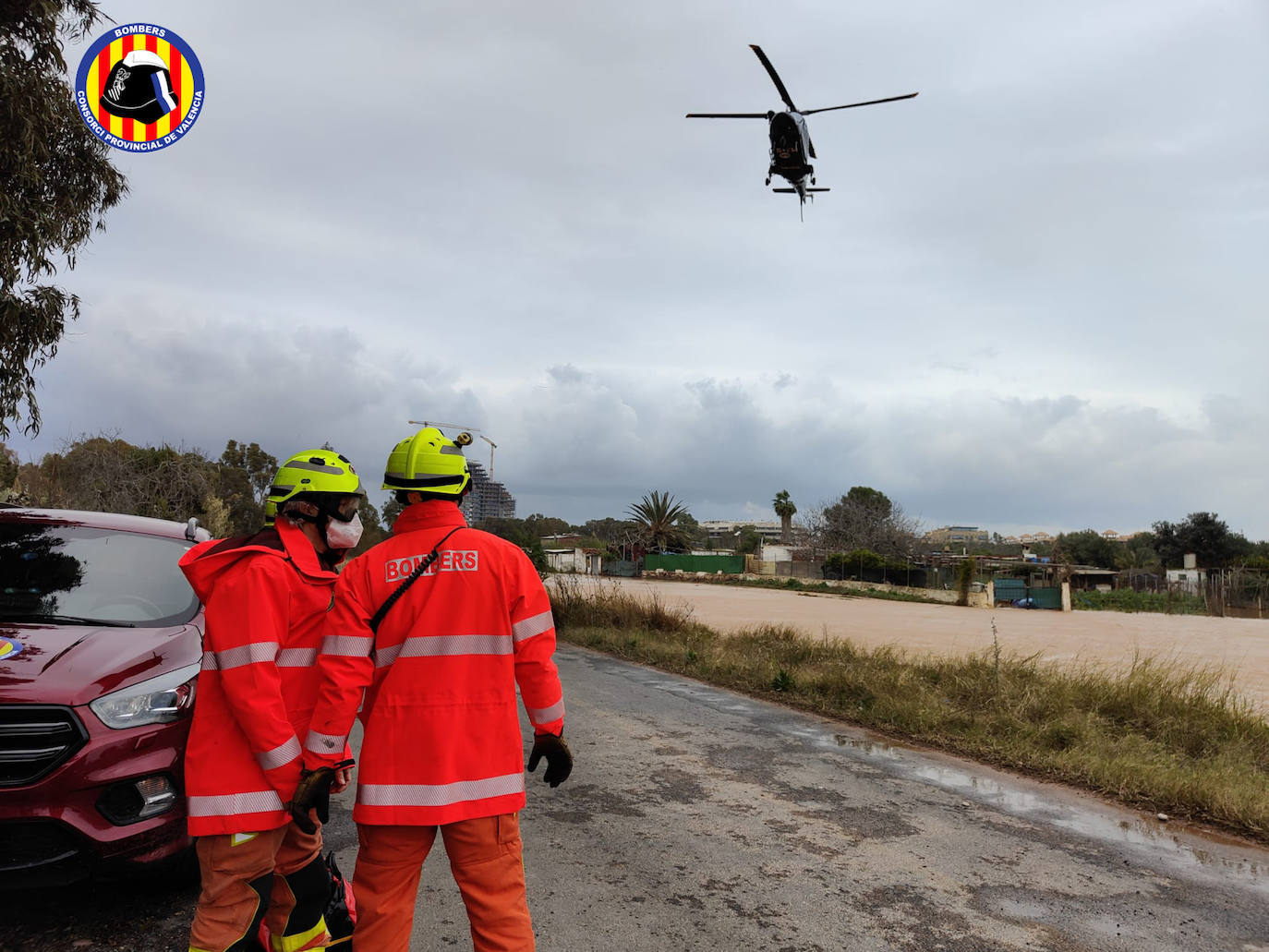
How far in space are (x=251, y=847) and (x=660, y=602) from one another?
1389cm

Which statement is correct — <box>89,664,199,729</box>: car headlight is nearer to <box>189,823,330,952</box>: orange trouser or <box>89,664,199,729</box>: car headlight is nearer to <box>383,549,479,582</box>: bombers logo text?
<box>189,823,330,952</box>: orange trouser

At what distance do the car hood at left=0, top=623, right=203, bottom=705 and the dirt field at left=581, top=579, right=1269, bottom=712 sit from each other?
489 inches

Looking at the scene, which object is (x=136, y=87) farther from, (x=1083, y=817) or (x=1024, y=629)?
(x=1024, y=629)

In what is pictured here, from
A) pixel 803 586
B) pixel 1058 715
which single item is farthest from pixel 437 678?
pixel 803 586

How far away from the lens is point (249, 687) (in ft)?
8.55

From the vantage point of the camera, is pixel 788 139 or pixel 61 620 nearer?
pixel 61 620

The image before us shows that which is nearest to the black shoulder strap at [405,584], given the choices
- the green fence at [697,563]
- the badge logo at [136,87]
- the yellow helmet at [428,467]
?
the yellow helmet at [428,467]

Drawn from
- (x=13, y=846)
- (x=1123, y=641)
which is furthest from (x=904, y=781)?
(x=1123, y=641)

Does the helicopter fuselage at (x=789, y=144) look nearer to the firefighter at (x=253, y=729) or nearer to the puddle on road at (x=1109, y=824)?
the puddle on road at (x=1109, y=824)

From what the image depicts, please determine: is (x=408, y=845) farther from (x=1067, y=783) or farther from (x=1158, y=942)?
(x=1067, y=783)

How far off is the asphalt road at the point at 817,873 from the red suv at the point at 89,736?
1.32ft

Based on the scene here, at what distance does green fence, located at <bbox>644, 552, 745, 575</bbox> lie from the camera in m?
61.3

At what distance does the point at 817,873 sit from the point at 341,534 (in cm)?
295

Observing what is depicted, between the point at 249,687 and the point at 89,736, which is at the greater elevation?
the point at 249,687
